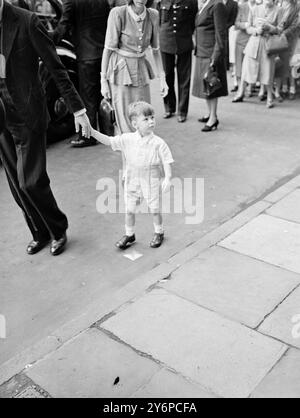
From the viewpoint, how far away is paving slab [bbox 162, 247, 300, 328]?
9.79 ft

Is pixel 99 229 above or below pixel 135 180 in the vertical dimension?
below

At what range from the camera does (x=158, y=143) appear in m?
3.49

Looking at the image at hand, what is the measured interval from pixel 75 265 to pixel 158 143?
A: 1142 millimetres

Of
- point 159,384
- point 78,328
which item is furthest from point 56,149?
point 159,384

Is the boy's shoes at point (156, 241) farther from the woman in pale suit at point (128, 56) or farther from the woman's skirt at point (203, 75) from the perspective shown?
the woman's skirt at point (203, 75)

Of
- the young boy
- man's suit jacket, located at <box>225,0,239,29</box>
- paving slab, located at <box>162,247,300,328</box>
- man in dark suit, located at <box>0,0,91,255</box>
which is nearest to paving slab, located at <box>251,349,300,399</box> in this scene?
paving slab, located at <box>162,247,300,328</box>

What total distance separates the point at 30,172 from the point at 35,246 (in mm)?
685

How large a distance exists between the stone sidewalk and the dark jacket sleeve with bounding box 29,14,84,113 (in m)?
1.38

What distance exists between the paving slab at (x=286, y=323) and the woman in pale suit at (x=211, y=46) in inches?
159

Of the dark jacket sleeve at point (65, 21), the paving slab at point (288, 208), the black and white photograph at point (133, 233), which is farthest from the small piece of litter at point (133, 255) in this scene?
the dark jacket sleeve at point (65, 21)

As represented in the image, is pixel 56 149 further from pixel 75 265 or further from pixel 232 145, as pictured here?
pixel 75 265

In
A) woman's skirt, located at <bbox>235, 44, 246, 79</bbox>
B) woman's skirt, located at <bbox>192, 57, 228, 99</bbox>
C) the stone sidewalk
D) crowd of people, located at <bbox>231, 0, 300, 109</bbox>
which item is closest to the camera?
the stone sidewalk

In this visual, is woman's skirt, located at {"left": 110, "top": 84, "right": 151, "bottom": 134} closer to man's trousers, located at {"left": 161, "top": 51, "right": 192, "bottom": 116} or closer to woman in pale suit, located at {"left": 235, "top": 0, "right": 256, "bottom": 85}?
man's trousers, located at {"left": 161, "top": 51, "right": 192, "bottom": 116}

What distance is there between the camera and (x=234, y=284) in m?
3.24
